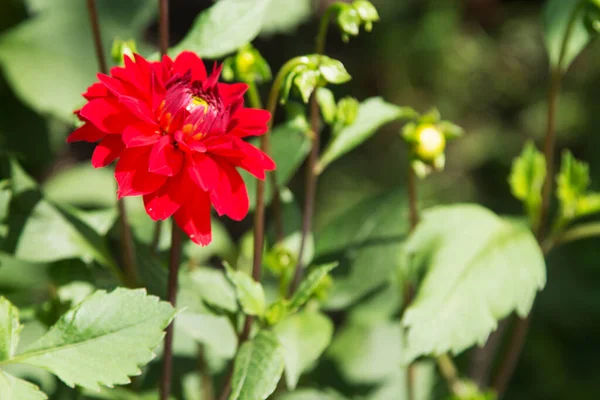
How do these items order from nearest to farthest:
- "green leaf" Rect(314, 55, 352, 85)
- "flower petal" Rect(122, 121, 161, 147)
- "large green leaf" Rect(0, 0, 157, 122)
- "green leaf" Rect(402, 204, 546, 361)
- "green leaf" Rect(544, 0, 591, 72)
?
"flower petal" Rect(122, 121, 161, 147) → "green leaf" Rect(314, 55, 352, 85) → "green leaf" Rect(402, 204, 546, 361) → "green leaf" Rect(544, 0, 591, 72) → "large green leaf" Rect(0, 0, 157, 122)

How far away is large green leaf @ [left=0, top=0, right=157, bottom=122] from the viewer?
115 cm

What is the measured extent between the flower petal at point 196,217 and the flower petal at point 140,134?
6 centimetres

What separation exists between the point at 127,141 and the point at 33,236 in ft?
1.10

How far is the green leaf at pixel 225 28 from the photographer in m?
0.78

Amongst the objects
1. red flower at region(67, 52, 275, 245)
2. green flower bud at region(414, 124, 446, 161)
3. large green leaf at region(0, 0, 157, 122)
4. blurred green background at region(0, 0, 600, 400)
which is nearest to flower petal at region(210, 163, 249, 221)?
red flower at region(67, 52, 275, 245)

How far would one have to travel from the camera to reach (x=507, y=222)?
37.7 inches

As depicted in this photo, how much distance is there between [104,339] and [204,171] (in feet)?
0.57

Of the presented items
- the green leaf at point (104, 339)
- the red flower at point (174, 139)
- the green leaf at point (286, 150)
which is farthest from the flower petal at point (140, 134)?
the green leaf at point (286, 150)

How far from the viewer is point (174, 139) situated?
2.16 feet

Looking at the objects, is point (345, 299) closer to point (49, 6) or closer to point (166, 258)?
point (166, 258)

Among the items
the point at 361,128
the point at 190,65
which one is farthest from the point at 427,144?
the point at 190,65

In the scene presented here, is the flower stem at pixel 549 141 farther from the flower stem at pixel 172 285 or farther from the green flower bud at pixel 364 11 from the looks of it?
the flower stem at pixel 172 285

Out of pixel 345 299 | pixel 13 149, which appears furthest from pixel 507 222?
Answer: pixel 13 149

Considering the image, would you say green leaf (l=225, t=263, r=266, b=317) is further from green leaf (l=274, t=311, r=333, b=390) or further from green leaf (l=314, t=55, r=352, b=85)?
green leaf (l=314, t=55, r=352, b=85)
